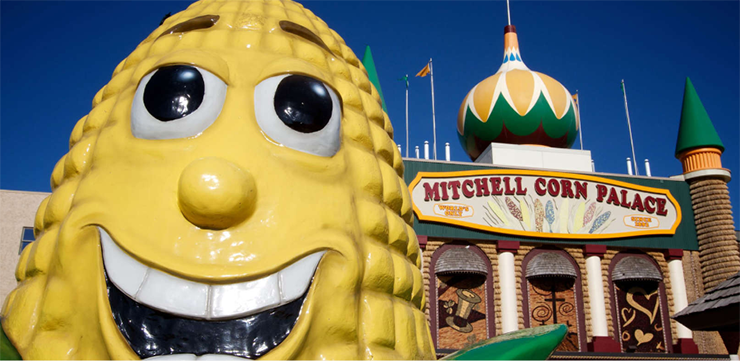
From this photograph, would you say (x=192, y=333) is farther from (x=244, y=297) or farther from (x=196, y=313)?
(x=244, y=297)

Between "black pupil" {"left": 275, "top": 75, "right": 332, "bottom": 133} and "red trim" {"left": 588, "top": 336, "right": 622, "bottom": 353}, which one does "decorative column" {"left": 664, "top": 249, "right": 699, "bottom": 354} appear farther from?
"black pupil" {"left": 275, "top": 75, "right": 332, "bottom": 133}

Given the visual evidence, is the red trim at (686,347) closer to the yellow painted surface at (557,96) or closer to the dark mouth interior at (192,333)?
the yellow painted surface at (557,96)

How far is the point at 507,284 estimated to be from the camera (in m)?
12.8

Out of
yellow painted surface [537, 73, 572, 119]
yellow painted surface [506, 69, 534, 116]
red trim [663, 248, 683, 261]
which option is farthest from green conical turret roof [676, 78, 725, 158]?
yellow painted surface [506, 69, 534, 116]

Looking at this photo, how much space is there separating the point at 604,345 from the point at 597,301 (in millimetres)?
959

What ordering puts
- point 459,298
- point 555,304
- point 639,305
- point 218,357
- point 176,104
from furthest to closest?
1. point 639,305
2. point 555,304
3. point 459,298
4. point 176,104
5. point 218,357

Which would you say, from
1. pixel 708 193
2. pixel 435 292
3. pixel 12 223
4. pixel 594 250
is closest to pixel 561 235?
pixel 594 250

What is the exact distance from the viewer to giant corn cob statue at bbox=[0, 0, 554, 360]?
5.55 feet

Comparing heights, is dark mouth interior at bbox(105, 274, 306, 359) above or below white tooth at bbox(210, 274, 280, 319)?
below

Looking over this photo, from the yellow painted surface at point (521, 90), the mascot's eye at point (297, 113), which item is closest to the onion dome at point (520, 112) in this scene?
the yellow painted surface at point (521, 90)

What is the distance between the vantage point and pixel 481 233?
1298 centimetres

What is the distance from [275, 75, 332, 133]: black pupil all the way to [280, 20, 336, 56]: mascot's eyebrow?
424 mm

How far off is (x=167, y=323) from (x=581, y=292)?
13.0m

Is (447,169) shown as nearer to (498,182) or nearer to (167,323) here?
(498,182)
